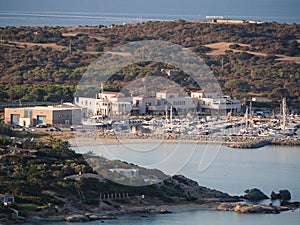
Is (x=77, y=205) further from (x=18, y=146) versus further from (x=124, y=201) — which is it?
(x=18, y=146)

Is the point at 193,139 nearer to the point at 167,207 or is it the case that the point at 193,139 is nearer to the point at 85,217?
the point at 167,207

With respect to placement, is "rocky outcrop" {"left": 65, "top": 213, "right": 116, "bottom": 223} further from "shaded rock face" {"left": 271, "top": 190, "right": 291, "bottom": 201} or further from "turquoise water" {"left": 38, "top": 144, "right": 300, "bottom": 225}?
"shaded rock face" {"left": 271, "top": 190, "right": 291, "bottom": 201}

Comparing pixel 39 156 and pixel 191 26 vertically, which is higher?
pixel 191 26

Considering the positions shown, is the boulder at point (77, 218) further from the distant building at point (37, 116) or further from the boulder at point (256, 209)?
the distant building at point (37, 116)

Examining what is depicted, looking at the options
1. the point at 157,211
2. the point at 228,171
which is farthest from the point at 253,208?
the point at 228,171

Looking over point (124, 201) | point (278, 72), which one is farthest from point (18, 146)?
point (278, 72)

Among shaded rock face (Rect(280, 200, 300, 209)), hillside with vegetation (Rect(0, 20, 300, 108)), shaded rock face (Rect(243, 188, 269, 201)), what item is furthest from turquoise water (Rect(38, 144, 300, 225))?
hillside with vegetation (Rect(0, 20, 300, 108))
